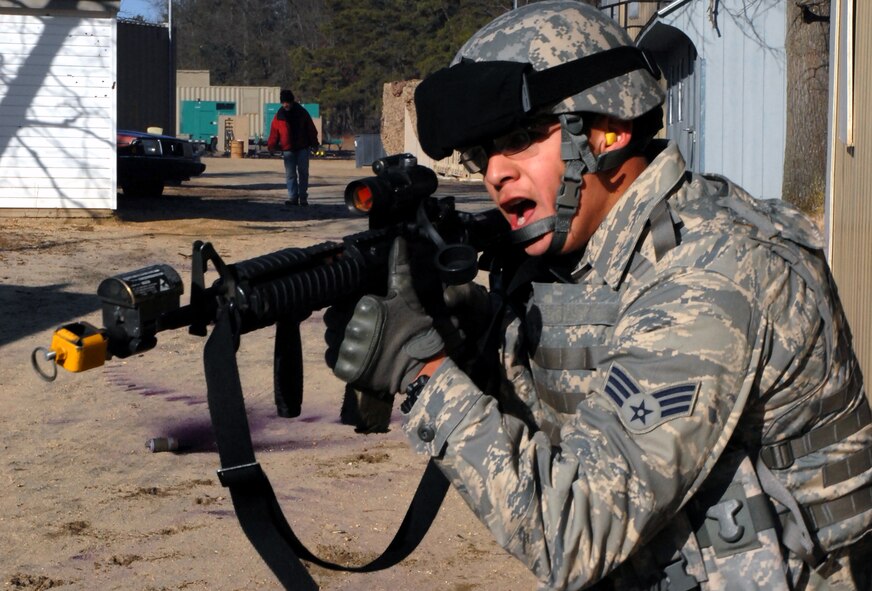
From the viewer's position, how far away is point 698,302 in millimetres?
1921

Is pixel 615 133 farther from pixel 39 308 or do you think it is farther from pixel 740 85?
pixel 740 85

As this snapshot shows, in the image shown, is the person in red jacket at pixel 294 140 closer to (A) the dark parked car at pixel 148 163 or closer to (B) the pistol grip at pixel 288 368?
(A) the dark parked car at pixel 148 163

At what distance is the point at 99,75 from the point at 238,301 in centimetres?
1468

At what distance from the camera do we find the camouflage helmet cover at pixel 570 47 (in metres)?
2.23

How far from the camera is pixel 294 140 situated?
62.4 feet

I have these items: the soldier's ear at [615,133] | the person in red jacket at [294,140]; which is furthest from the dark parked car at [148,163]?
the soldier's ear at [615,133]

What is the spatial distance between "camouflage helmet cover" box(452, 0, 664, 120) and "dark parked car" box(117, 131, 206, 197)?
18513 mm

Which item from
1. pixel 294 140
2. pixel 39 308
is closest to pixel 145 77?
pixel 294 140

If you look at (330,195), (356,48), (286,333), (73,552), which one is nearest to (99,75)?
(330,195)

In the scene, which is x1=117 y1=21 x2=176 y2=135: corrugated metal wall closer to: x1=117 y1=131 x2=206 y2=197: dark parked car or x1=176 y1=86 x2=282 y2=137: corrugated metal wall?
x1=117 y1=131 x2=206 y2=197: dark parked car

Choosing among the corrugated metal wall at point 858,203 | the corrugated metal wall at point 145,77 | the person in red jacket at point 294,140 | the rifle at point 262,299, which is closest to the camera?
the rifle at point 262,299

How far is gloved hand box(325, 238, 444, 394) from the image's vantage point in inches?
82.9

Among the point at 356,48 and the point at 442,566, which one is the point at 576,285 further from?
the point at 356,48

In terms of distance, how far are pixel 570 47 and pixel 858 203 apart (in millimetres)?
3532
